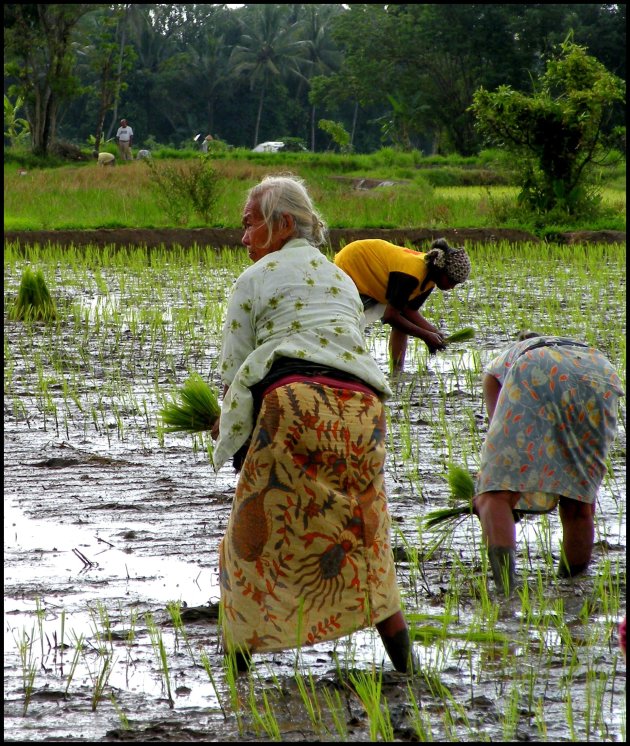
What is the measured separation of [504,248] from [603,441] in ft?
30.1

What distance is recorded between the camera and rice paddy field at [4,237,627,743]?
2.26 metres

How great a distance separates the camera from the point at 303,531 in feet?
8.15

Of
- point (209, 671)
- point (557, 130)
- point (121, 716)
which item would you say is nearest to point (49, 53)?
point (557, 130)

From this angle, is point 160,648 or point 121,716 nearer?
point 121,716

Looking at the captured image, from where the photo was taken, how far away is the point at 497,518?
10.0 ft

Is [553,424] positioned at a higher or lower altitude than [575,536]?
higher

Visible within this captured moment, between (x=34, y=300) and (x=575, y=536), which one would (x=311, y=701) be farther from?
(x=34, y=300)

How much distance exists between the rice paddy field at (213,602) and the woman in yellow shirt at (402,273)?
0.36 m

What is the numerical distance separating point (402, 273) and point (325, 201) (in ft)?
34.7

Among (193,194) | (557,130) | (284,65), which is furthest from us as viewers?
(284,65)

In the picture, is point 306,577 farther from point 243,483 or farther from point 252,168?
point 252,168

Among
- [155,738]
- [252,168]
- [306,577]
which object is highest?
[252,168]

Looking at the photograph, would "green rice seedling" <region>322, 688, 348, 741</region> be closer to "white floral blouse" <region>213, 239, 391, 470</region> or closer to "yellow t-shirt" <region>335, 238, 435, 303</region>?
"white floral blouse" <region>213, 239, 391, 470</region>

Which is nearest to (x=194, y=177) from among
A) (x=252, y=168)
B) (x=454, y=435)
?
(x=252, y=168)
